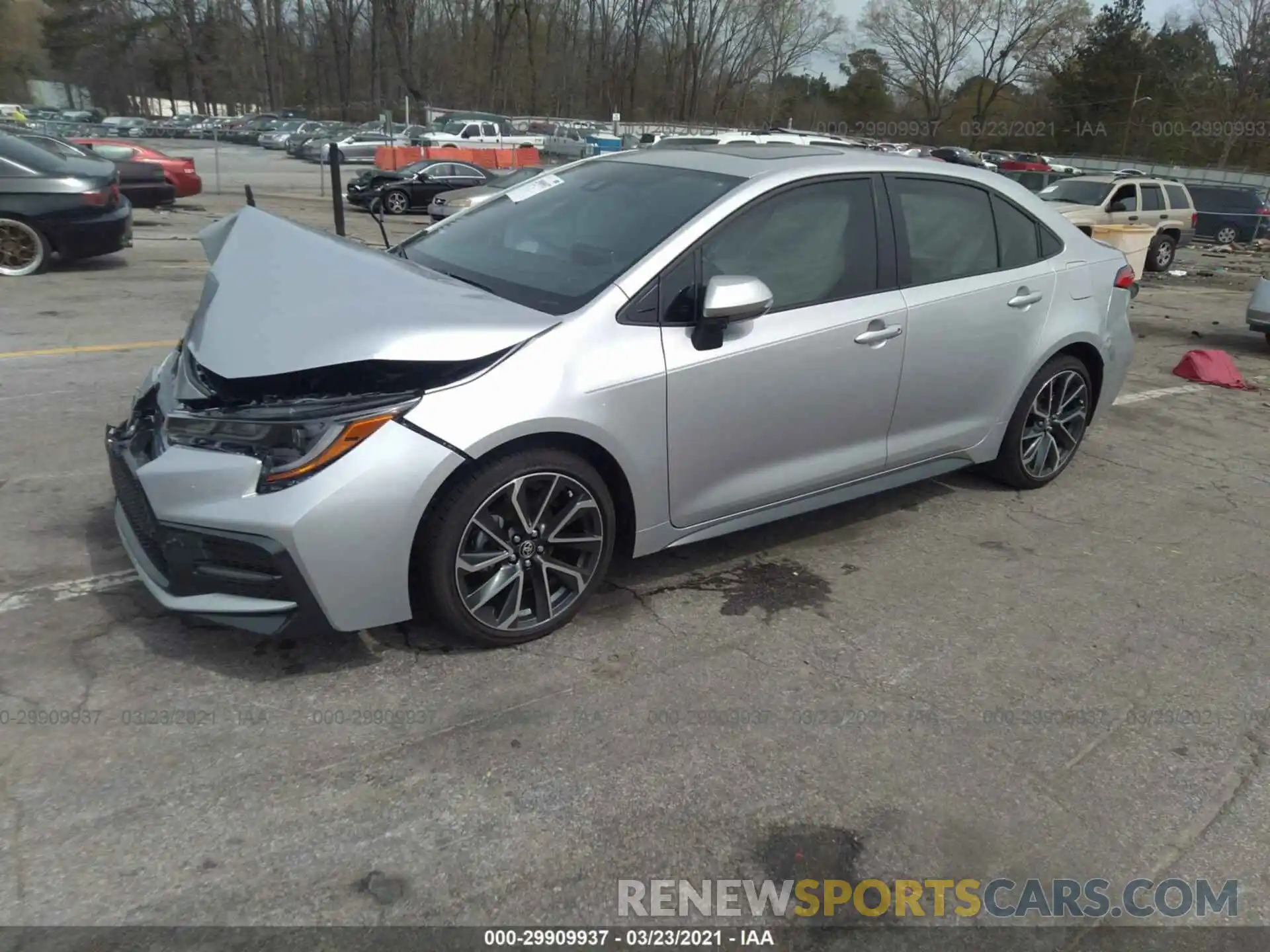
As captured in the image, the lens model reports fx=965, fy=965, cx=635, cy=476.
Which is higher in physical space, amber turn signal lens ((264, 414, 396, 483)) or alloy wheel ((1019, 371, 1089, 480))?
amber turn signal lens ((264, 414, 396, 483))

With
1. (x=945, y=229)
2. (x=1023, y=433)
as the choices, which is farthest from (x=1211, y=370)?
(x=945, y=229)

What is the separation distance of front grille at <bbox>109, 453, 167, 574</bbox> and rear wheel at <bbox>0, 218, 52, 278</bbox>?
8462mm

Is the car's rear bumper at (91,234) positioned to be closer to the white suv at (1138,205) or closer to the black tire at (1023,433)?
the black tire at (1023,433)

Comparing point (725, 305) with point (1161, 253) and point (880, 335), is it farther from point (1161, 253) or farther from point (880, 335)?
point (1161, 253)

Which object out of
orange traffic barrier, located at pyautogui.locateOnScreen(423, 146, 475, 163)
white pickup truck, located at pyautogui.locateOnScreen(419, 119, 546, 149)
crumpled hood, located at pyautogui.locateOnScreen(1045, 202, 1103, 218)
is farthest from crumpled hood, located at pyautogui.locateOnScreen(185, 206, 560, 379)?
white pickup truck, located at pyautogui.locateOnScreen(419, 119, 546, 149)

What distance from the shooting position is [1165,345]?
1033cm

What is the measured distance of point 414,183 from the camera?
23172 mm

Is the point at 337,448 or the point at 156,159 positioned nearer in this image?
the point at 337,448

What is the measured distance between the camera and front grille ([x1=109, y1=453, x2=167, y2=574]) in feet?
10.0

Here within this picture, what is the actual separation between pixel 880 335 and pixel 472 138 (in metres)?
38.7

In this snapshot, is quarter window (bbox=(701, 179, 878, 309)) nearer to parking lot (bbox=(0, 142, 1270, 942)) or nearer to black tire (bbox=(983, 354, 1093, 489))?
parking lot (bbox=(0, 142, 1270, 942))

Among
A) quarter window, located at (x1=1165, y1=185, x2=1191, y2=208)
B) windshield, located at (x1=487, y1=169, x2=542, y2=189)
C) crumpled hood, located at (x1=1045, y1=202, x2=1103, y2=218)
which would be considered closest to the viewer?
crumpled hood, located at (x1=1045, y1=202, x2=1103, y2=218)

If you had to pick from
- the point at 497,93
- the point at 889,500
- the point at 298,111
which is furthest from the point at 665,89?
the point at 889,500

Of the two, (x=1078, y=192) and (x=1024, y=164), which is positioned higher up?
(x=1078, y=192)
